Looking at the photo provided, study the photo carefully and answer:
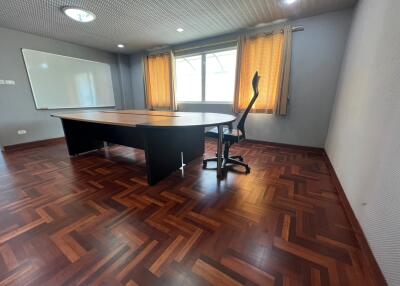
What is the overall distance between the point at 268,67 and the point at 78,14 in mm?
3274

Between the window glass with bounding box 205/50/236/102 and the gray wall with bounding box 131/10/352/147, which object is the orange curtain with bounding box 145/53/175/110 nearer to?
the window glass with bounding box 205/50/236/102

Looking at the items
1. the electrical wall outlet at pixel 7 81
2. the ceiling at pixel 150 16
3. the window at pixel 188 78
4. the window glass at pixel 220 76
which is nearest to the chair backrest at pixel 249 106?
the ceiling at pixel 150 16

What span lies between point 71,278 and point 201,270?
747mm

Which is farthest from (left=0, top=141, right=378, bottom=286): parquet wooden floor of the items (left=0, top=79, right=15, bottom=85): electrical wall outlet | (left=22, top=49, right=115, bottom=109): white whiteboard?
(left=22, top=49, right=115, bottom=109): white whiteboard

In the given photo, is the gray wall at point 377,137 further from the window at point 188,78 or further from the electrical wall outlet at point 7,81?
the electrical wall outlet at point 7,81

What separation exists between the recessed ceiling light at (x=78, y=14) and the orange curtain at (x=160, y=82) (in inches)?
76.8

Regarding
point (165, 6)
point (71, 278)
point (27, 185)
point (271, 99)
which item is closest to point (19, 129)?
point (27, 185)

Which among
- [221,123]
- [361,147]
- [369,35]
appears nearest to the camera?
[361,147]

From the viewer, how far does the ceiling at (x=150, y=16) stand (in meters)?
2.38

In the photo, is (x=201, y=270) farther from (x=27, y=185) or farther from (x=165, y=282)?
(x=27, y=185)

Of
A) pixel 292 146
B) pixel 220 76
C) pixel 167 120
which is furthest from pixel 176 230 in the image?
pixel 220 76

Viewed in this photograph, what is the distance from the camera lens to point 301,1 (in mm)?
2369

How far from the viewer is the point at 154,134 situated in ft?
6.30

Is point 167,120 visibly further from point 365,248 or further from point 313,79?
point 313,79
